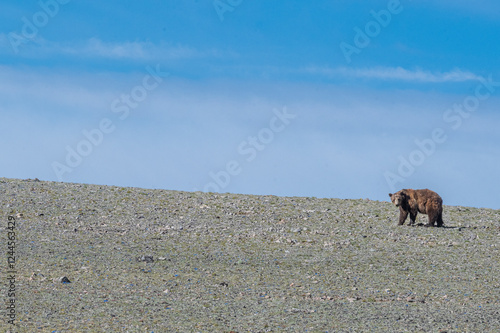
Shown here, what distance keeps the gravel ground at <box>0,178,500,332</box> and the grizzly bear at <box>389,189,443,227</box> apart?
554 millimetres

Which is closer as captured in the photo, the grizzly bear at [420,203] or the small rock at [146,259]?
the small rock at [146,259]

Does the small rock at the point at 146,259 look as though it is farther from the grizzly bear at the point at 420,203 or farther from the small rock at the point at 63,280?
the grizzly bear at the point at 420,203

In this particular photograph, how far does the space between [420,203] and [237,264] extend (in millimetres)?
9642

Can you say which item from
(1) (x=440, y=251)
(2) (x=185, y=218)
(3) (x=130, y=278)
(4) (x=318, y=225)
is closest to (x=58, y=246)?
(3) (x=130, y=278)

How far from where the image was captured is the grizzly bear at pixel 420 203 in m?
23.5

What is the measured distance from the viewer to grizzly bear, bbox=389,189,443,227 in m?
23.5

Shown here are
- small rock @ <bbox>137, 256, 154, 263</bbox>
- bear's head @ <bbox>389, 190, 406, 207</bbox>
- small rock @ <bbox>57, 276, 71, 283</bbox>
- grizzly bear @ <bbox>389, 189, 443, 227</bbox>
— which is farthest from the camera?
bear's head @ <bbox>389, 190, 406, 207</bbox>

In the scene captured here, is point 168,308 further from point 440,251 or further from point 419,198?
point 419,198

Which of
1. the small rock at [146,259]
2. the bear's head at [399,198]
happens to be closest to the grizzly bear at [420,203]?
the bear's head at [399,198]

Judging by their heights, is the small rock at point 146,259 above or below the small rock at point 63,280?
above

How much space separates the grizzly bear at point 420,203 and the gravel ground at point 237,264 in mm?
554

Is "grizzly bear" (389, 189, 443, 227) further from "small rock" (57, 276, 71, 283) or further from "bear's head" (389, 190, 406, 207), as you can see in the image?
"small rock" (57, 276, 71, 283)

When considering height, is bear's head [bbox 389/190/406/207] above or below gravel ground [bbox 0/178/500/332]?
above

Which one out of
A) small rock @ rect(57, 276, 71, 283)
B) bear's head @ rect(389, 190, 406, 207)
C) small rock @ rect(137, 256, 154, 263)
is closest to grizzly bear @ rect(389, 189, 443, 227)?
bear's head @ rect(389, 190, 406, 207)
